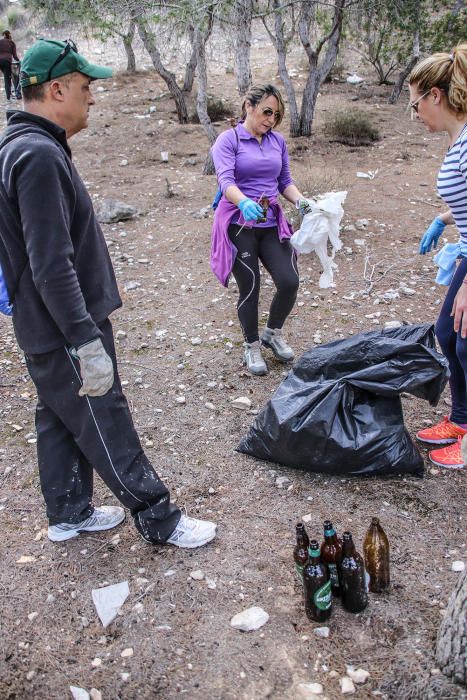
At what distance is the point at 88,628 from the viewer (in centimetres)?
224

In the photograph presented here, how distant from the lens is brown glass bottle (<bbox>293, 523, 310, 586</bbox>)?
2188 mm

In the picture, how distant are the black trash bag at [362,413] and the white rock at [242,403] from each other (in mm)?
647

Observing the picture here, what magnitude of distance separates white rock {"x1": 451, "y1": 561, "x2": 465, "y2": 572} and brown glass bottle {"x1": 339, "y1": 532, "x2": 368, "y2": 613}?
453 millimetres

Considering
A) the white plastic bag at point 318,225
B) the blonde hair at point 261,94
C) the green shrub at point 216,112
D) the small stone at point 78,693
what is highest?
the blonde hair at point 261,94

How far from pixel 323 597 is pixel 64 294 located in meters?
1.41

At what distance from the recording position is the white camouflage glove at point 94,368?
204 centimetres

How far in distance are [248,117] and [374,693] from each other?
2.95 metres

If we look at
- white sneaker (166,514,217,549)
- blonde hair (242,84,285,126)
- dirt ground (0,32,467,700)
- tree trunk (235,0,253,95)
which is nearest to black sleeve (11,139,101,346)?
white sneaker (166,514,217,549)

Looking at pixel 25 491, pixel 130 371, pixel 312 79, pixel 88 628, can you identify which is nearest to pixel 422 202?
pixel 312 79

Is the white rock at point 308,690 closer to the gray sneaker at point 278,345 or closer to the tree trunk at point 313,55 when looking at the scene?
the gray sneaker at point 278,345

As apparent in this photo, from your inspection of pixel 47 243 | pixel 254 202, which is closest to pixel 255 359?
pixel 254 202

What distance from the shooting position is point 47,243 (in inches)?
73.1

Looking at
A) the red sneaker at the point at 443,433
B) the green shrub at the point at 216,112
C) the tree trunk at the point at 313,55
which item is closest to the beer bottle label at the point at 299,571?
the red sneaker at the point at 443,433

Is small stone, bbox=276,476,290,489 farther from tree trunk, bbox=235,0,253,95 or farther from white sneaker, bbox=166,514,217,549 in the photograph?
tree trunk, bbox=235,0,253,95
